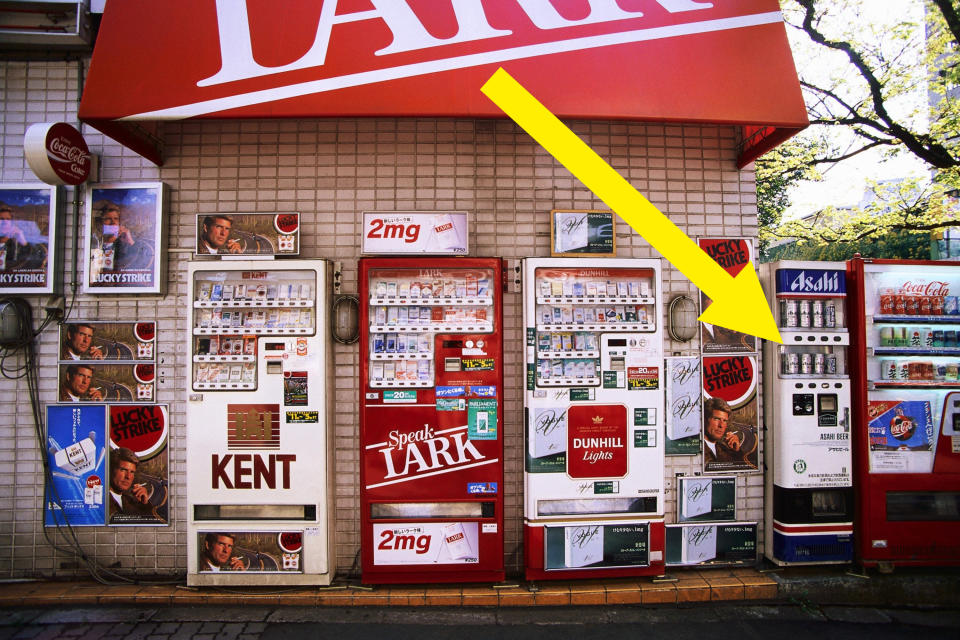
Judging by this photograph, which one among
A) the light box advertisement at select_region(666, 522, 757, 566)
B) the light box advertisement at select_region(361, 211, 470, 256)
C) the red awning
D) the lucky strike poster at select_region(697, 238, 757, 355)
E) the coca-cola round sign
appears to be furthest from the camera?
the lucky strike poster at select_region(697, 238, 757, 355)

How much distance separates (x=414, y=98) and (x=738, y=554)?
4852 mm

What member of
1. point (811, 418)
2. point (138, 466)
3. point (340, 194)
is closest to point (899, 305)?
point (811, 418)

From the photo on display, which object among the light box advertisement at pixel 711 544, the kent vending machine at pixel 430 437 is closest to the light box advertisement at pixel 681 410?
the light box advertisement at pixel 711 544

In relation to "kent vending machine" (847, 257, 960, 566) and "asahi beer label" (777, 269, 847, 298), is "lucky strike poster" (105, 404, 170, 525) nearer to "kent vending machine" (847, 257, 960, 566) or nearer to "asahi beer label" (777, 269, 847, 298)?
"asahi beer label" (777, 269, 847, 298)

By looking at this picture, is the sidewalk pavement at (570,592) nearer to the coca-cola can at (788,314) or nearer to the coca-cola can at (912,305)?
the coca-cola can at (788,314)

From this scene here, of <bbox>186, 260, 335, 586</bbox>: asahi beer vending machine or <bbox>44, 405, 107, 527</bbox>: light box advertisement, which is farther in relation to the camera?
<bbox>44, 405, 107, 527</bbox>: light box advertisement

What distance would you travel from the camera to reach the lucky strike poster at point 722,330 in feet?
15.0

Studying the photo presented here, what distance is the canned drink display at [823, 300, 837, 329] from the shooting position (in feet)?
14.4

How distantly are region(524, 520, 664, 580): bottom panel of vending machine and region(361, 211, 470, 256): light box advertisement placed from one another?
96.7 inches

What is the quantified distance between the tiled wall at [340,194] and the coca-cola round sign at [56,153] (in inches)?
9.8

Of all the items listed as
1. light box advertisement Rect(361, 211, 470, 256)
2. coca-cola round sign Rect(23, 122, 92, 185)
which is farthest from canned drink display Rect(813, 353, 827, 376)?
coca-cola round sign Rect(23, 122, 92, 185)

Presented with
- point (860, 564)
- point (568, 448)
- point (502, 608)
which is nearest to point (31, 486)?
point (502, 608)

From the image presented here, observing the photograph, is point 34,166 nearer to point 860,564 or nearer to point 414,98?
point 414,98

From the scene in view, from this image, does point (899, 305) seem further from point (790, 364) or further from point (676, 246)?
point (676, 246)
